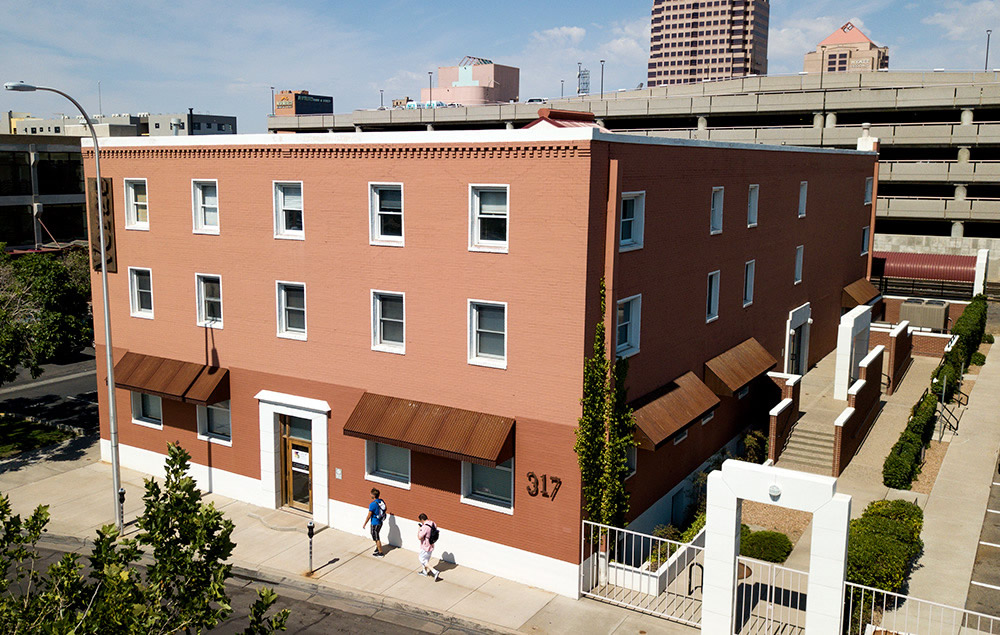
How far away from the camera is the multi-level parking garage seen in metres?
69.9

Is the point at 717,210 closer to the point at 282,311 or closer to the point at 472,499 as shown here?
the point at 472,499

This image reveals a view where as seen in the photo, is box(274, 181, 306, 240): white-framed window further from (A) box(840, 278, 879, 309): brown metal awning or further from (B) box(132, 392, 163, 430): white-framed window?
(A) box(840, 278, 879, 309): brown metal awning

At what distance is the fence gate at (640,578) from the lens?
66.9ft

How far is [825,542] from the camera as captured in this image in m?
16.9

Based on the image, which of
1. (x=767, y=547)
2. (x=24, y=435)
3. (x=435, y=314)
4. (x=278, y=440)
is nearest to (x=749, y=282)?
(x=767, y=547)

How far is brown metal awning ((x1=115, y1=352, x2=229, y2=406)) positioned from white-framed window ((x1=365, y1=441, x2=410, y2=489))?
19.3ft

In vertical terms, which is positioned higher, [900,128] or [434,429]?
[900,128]

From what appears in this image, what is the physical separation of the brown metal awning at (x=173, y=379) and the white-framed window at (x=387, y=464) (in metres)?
5.89

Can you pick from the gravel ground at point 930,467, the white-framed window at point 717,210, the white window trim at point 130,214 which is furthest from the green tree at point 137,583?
the gravel ground at point 930,467

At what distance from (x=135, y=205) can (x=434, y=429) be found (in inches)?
554

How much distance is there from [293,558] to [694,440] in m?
12.7

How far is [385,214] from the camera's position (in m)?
23.3

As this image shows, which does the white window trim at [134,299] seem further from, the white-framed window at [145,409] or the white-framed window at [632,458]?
the white-framed window at [632,458]

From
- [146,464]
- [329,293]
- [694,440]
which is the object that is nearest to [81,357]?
[146,464]
